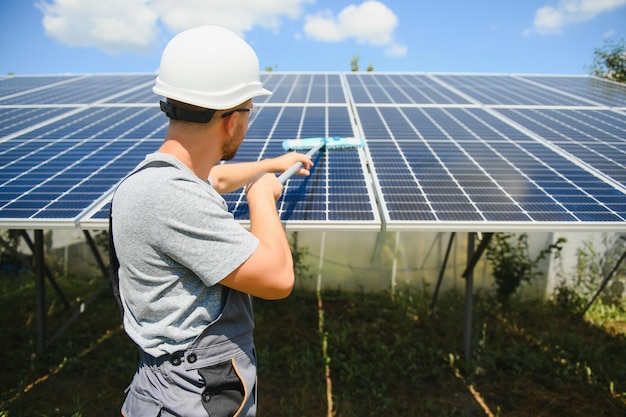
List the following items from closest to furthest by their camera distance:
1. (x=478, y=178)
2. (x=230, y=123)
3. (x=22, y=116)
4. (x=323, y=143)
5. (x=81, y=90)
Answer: (x=230, y=123)
(x=478, y=178)
(x=323, y=143)
(x=22, y=116)
(x=81, y=90)

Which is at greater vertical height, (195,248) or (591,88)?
(591,88)

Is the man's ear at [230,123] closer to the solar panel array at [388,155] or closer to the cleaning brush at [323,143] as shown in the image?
the solar panel array at [388,155]

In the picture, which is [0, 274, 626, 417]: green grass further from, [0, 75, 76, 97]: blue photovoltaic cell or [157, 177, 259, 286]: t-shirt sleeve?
[0, 75, 76, 97]: blue photovoltaic cell

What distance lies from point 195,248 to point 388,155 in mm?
3242

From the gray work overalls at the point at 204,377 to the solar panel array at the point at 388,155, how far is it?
1.25 m

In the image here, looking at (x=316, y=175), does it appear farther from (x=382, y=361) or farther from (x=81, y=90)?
(x=81, y=90)

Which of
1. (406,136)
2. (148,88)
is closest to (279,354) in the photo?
(406,136)

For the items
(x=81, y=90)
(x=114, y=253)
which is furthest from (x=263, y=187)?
(x=81, y=90)

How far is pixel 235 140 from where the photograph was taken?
6.31 feet

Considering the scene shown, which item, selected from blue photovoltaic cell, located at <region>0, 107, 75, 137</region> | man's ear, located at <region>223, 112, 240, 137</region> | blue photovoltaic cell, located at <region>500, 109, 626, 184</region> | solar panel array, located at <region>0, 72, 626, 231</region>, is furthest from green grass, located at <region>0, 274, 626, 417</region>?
man's ear, located at <region>223, 112, 240, 137</region>

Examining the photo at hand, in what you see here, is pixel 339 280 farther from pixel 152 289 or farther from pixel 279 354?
pixel 152 289

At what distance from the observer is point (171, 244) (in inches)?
61.2

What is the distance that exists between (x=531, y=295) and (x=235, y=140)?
26.9 feet

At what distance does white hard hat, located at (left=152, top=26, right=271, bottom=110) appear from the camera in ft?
5.72
